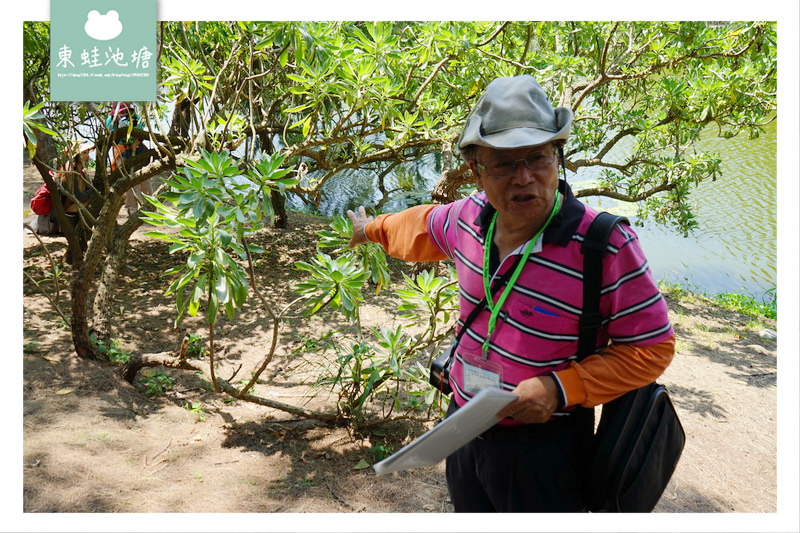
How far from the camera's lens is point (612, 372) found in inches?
54.7

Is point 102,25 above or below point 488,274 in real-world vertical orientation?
above

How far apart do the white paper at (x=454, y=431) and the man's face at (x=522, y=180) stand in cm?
45

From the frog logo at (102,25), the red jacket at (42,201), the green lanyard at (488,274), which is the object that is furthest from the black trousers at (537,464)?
the red jacket at (42,201)

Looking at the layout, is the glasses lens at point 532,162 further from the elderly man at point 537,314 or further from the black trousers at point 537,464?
the black trousers at point 537,464

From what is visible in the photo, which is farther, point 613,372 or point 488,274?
point 488,274

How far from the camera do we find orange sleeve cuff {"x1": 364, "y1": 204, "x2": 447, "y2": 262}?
1.91 metres

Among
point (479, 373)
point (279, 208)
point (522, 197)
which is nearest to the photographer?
point (522, 197)

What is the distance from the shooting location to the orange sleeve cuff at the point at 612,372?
4.53ft

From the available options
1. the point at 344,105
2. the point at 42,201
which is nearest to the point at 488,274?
the point at 344,105

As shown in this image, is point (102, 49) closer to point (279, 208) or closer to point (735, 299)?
point (279, 208)

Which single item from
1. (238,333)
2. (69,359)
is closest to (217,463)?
(69,359)

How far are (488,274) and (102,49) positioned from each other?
1740mm

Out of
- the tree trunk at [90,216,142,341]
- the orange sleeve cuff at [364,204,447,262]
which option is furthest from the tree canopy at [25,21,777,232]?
the orange sleeve cuff at [364,204,447,262]

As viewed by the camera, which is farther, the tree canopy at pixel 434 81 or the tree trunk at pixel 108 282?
the tree trunk at pixel 108 282
